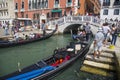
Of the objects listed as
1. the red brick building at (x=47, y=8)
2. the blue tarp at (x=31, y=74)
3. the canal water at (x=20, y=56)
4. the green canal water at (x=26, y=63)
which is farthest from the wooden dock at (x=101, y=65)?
the red brick building at (x=47, y=8)

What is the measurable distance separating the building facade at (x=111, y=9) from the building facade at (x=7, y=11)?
1879 centimetres

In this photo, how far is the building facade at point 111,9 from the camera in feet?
85.5

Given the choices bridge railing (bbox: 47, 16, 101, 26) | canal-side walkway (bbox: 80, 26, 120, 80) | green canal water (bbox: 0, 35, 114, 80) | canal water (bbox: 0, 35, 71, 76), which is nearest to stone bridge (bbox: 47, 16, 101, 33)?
bridge railing (bbox: 47, 16, 101, 26)

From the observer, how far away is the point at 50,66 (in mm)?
7281

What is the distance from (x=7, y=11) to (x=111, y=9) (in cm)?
2198

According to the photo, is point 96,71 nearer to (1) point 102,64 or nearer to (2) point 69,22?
(1) point 102,64

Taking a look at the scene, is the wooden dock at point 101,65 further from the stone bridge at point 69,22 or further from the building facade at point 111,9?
the building facade at point 111,9

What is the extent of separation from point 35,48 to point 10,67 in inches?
199

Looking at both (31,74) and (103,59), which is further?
(103,59)

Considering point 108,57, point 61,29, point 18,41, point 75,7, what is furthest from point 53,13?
point 108,57

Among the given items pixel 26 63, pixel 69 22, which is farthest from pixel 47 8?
pixel 26 63

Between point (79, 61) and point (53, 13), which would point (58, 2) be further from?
point (79, 61)

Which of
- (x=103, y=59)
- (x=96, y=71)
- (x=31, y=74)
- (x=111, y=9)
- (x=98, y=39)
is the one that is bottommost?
(x=96, y=71)

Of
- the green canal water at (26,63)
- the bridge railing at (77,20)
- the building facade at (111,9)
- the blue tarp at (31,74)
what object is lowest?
the green canal water at (26,63)
